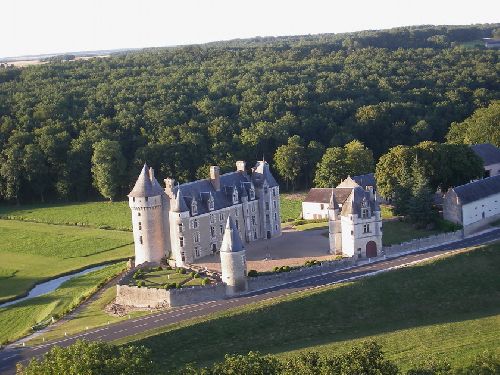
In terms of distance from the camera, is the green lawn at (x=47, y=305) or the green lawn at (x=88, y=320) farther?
the green lawn at (x=47, y=305)

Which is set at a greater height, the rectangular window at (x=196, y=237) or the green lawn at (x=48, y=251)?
the rectangular window at (x=196, y=237)

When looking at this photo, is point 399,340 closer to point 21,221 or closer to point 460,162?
point 460,162

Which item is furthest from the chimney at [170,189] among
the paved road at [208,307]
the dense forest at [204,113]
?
the dense forest at [204,113]

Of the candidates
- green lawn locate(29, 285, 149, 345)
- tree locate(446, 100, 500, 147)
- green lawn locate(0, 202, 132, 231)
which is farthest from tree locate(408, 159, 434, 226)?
tree locate(446, 100, 500, 147)

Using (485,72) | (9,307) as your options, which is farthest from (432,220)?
(485,72)

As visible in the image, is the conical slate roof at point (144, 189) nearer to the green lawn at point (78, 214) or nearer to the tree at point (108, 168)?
the green lawn at point (78, 214)

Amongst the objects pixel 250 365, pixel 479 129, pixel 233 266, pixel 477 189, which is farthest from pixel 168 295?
pixel 479 129

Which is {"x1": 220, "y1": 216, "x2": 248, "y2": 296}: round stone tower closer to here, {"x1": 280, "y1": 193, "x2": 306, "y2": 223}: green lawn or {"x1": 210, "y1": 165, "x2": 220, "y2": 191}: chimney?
{"x1": 210, "y1": 165, "x2": 220, "y2": 191}: chimney
